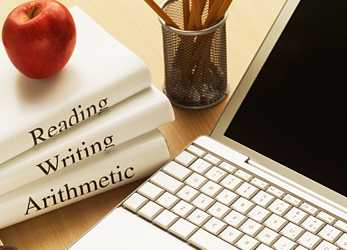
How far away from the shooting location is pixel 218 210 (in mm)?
800

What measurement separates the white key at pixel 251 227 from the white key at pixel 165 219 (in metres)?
0.07

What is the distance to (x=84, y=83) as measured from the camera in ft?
2.81

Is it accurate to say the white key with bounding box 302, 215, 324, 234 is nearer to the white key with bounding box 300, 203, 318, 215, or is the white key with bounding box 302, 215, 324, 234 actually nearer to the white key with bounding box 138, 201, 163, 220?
the white key with bounding box 300, 203, 318, 215

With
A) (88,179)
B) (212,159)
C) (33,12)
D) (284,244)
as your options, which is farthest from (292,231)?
(33,12)

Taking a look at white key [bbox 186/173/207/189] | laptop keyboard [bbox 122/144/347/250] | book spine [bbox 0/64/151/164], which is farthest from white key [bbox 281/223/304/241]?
book spine [bbox 0/64/151/164]

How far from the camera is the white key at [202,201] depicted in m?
0.81

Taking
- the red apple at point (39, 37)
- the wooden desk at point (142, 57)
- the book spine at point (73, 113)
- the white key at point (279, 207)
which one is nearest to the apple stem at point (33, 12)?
the red apple at point (39, 37)

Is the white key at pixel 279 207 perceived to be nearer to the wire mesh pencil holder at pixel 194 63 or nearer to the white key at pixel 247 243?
the white key at pixel 247 243

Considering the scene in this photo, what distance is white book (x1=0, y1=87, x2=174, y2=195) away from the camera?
82cm

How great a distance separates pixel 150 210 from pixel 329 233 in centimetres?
18

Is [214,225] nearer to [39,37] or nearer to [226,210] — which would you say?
[226,210]

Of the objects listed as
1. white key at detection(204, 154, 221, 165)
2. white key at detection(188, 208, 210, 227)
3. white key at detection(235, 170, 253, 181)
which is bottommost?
white key at detection(188, 208, 210, 227)

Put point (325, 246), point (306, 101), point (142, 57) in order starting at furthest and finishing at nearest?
1. point (142, 57)
2. point (306, 101)
3. point (325, 246)

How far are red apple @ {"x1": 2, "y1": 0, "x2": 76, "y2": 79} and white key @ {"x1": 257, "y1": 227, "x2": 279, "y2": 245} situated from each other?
10.9 inches
